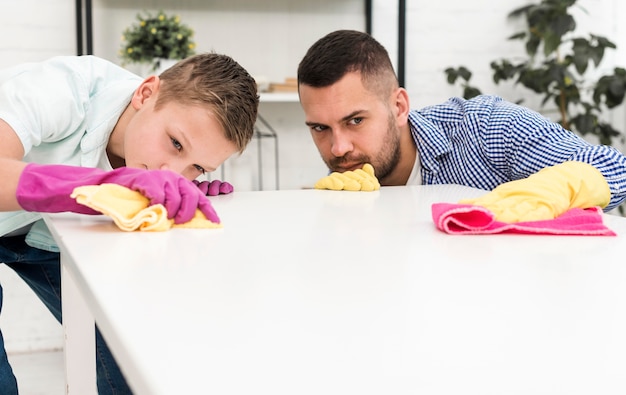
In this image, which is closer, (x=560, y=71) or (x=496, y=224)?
(x=496, y=224)

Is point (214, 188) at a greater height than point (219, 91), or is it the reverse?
point (219, 91)

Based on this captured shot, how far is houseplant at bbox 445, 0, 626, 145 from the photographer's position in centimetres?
264

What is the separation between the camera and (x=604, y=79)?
2684 millimetres

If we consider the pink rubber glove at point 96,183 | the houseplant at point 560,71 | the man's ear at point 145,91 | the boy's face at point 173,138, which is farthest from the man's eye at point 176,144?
the houseplant at point 560,71

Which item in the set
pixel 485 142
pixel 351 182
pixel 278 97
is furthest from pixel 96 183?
pixel 278 97

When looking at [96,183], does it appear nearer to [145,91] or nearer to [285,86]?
[145,91]

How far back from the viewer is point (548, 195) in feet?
2.97

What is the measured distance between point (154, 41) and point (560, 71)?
4.88ft

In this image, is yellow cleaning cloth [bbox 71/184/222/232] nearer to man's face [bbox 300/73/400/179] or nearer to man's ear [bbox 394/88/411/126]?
man's face [bbox 300/73/400/179]

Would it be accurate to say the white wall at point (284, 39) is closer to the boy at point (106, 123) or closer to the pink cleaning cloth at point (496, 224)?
the boy at point (106, 123)

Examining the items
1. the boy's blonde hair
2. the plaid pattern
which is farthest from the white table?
the plaid pattern

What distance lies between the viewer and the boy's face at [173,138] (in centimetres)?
113

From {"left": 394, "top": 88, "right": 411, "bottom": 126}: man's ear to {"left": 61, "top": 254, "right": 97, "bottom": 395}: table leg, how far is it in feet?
3.55

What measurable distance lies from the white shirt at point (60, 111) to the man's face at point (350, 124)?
1.57 feet
